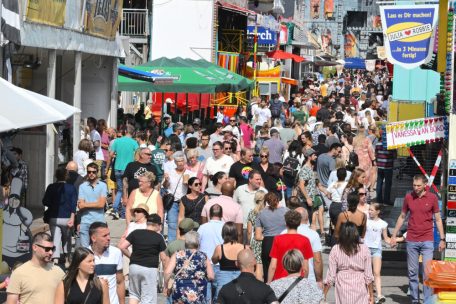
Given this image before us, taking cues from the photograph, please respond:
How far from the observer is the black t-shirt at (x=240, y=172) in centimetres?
1775

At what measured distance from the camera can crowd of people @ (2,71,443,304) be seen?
A: 9.94 meters

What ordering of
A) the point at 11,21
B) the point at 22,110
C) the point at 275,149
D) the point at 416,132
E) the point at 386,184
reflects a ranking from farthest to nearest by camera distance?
the point at 386,184
the point at 275,149
the point at 416,132
the point at 11,21
the point at 22,110

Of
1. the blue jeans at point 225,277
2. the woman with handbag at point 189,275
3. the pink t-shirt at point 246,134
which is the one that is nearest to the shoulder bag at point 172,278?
the woman with handbag at point 189,275

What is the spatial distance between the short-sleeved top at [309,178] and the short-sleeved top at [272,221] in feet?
17.3

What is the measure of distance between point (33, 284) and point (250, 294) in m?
1.77

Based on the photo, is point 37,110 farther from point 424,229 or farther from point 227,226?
point 424,229

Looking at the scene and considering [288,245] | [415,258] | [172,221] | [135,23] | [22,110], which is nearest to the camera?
[288,245]

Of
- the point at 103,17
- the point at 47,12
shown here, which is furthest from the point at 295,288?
the point at 103,17

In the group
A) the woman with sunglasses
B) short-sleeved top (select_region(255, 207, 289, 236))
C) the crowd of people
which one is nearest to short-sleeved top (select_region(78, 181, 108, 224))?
the crowd of people

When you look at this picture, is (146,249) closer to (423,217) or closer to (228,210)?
(228,210)

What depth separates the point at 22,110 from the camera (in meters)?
12.5

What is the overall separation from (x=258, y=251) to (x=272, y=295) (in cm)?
399

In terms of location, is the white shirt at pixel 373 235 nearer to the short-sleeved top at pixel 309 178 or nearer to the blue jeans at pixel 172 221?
the blue jeans at pixel 172 221

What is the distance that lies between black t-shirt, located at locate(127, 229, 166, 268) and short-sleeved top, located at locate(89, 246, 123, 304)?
973mm
